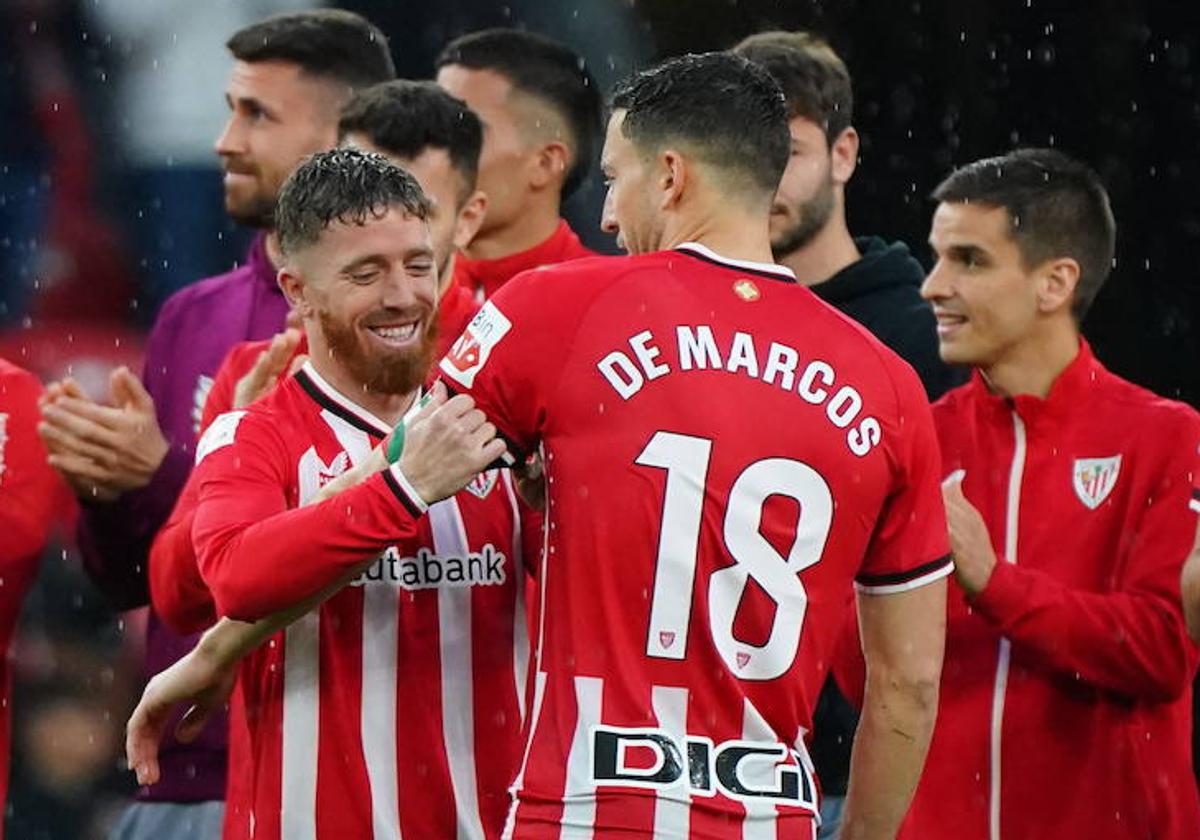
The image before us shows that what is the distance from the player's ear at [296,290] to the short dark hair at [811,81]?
6.05 ft

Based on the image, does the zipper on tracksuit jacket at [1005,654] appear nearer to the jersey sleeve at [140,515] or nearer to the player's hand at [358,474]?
the player's hand at [358,474]

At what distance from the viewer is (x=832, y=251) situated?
6086 mm

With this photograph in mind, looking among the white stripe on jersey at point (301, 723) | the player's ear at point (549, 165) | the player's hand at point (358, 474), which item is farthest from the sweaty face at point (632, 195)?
the player's ear at point (549, 165)

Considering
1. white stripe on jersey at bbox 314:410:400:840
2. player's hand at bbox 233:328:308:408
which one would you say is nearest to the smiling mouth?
white stripe on jersey at bbox 314:410:400:840

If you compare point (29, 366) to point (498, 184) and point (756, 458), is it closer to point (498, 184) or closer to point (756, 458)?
point (498, 184)

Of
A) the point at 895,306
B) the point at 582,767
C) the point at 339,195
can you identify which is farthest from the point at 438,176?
the point at 582,767

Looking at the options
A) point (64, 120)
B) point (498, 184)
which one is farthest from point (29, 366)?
point (498, 184)

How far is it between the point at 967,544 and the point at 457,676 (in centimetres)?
115

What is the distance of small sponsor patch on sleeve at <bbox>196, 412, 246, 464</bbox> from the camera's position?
4375 millimetres

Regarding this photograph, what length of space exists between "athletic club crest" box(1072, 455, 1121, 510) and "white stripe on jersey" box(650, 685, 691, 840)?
1.46m

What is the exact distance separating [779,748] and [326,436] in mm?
936

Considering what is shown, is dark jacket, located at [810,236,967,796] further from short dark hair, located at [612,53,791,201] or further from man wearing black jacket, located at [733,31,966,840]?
short dark hair, located at [612,53,791,201]

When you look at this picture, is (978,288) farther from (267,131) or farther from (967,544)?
(267,131)

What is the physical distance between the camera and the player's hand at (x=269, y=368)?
4.80m
